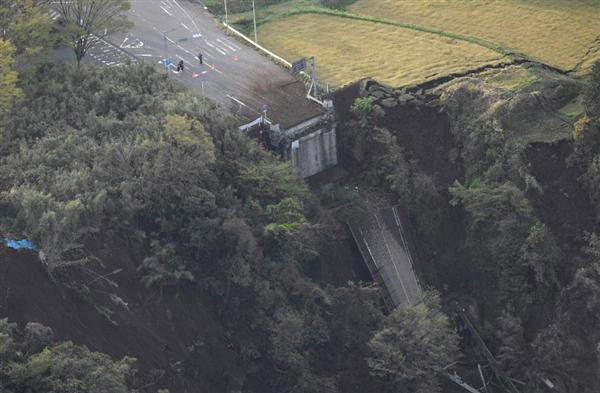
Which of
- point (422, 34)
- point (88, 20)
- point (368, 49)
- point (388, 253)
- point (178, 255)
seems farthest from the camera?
point (422, 34)

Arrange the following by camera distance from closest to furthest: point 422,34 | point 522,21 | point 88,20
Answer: point 88,20 → point 422,34 → point 522,21

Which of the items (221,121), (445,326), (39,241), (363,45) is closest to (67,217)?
(39,241)

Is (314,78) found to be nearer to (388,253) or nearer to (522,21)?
(388,253)

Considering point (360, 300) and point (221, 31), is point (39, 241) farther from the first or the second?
point (221, 31)

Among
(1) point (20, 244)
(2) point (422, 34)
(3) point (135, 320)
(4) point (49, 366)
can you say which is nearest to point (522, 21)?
(2) point (422, 34)

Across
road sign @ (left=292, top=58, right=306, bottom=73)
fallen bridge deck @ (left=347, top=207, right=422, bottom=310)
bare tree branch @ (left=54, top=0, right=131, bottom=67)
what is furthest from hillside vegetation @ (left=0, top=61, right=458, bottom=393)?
road sign @ (left=292, top=58, right=306, bottom=73)

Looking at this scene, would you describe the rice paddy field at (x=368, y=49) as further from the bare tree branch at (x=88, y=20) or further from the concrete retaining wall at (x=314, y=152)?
the bare tree branch at (x=88, y=20)
